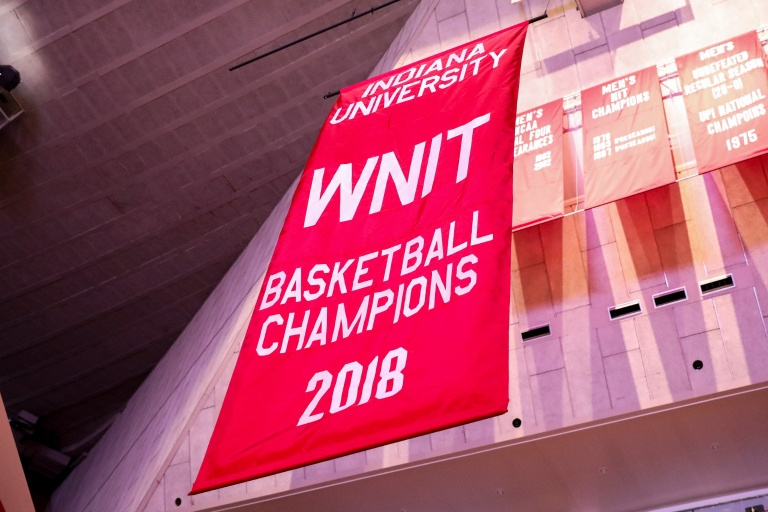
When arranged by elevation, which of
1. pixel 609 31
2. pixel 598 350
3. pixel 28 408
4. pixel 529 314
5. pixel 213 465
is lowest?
pixel 213 465

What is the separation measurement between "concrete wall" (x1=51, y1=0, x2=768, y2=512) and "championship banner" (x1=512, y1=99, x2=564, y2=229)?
1.24 ft

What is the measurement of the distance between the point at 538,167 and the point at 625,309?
6.29 ft

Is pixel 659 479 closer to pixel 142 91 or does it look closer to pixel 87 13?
pixel 142 91

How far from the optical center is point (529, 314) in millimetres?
9672

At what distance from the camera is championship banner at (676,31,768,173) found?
855 centimetres

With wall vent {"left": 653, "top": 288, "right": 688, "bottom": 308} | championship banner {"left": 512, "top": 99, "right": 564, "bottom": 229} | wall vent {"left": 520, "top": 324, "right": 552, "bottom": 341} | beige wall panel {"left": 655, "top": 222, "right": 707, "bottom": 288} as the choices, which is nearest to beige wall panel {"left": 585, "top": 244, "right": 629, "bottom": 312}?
wall vent {"left": 653, "top": 288, "right": 688, "bottom": 308}

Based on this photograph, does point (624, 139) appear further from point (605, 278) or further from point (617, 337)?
point (617, 337)

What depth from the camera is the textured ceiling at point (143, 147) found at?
12.9 meters

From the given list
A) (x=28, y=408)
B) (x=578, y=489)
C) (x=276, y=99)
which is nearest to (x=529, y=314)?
(x=578, y=489)

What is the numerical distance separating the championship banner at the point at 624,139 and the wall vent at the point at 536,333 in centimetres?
143

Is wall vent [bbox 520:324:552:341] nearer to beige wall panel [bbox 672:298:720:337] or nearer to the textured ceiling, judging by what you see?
beige wall panel [bbox 672:298:720:337]

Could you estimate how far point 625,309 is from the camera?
9.15m

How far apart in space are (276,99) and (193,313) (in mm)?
4765

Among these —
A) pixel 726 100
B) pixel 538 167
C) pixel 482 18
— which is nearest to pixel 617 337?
pixel 538 167
